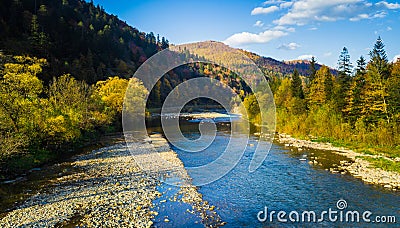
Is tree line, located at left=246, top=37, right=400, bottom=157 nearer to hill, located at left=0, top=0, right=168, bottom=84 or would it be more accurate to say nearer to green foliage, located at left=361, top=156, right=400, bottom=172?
green foliage, located at left=361, top=156, right=400, bottom=172

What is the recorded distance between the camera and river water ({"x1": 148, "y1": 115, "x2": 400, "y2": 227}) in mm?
13370

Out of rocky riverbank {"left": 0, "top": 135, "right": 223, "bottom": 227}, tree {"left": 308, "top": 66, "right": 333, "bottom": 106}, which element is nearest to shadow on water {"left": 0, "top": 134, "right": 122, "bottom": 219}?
rocky riverbank {"left": 0, "top": 135, "right": 223, "bottom": 227}

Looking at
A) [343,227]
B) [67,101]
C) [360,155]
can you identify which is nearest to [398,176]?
[360,155]

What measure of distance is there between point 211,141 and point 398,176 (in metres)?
21.3

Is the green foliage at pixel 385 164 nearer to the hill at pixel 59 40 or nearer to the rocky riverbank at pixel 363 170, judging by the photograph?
the rocky riverbank at pixel 363 170

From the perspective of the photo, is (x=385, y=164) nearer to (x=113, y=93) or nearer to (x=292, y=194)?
(x=292, y=194)

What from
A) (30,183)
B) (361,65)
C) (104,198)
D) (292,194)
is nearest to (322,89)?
(361,65)

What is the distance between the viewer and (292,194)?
54.4 feet

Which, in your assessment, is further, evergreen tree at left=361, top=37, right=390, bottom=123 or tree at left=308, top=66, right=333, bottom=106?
tree at left=308, top=66, right=333, bottom=106

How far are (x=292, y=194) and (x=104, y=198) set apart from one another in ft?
33.5

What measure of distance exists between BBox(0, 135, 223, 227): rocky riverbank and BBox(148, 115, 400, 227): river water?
1.14 metres

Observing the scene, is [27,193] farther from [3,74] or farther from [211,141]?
[211,141]

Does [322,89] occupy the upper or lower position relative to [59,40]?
lower

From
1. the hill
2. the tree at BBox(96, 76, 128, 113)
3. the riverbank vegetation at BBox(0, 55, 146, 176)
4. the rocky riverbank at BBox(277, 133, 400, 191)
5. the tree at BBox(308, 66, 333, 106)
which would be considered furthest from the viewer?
the hill
